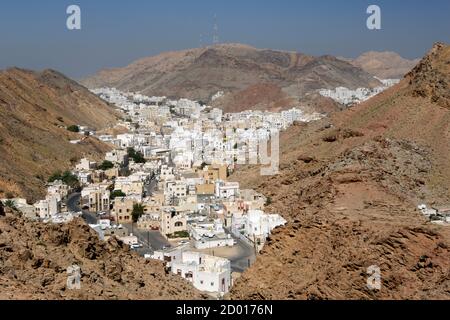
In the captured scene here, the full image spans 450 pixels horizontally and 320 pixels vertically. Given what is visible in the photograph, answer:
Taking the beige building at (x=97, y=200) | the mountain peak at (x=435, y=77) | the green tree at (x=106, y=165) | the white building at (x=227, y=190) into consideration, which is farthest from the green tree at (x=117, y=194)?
the mountain peak at (x=435, y=77)

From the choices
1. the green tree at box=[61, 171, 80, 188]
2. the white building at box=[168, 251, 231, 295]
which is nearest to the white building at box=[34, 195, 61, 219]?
the green tree at box=[61, 171, 80, 188]

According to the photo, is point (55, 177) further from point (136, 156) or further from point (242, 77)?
point (242, 77)

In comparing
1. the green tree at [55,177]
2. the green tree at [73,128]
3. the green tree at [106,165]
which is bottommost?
the green tree at [106,165]

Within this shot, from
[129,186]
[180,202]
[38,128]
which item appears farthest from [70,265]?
[38,128]

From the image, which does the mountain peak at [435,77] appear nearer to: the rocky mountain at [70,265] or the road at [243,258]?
the road at [243,258]

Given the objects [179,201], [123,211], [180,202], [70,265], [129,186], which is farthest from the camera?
[129,186]
